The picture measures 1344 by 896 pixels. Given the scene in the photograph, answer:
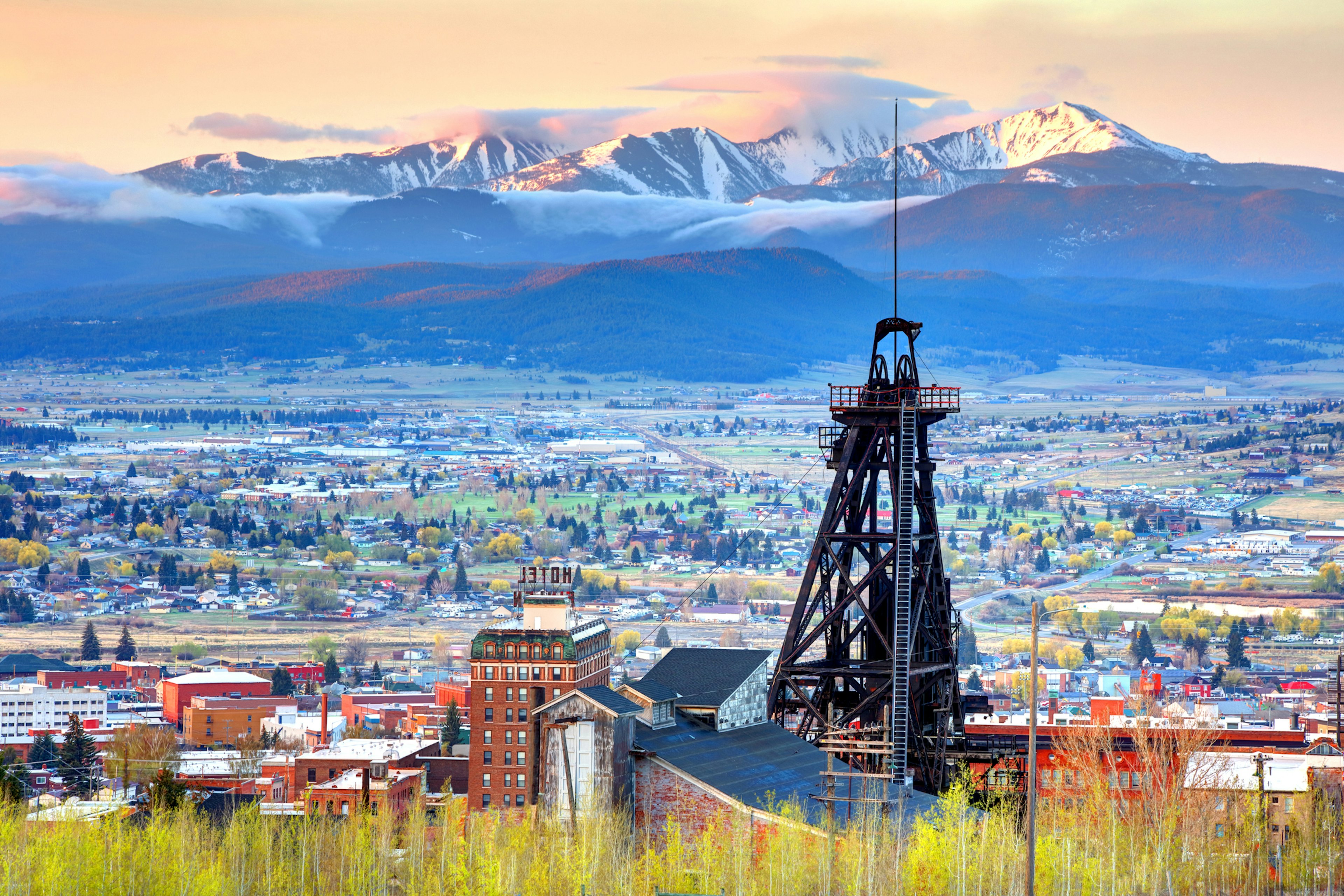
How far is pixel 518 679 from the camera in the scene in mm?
96750

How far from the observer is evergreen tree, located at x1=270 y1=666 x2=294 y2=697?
181 m

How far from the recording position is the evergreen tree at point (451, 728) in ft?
445

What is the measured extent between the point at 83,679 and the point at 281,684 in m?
18.0

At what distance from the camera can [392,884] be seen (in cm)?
6806

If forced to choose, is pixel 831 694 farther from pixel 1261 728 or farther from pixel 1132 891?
pixel 1261 728

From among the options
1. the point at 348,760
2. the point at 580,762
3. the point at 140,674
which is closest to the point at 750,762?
the point at 580,762

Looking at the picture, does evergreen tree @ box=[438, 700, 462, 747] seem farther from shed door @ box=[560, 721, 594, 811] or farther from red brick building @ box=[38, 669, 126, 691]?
shed door @ box=[560, 721, 594, 811]

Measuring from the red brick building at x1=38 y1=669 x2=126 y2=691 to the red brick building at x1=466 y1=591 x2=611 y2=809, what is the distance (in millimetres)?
90330

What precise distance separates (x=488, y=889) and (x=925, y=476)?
955 inches

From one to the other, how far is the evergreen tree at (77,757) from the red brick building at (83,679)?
148ft

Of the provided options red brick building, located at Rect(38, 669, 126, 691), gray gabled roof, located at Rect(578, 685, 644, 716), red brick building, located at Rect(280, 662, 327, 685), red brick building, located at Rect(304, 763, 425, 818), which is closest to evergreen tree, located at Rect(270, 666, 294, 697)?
red brick building, located at Rect(280, 662, 327, 685)

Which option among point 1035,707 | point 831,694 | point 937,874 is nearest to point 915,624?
point 831,694

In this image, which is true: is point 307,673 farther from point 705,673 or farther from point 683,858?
point 683,858

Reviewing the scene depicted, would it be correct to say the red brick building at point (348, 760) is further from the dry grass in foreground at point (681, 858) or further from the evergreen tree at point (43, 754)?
the dry grass in foreground at point (681, 858)
